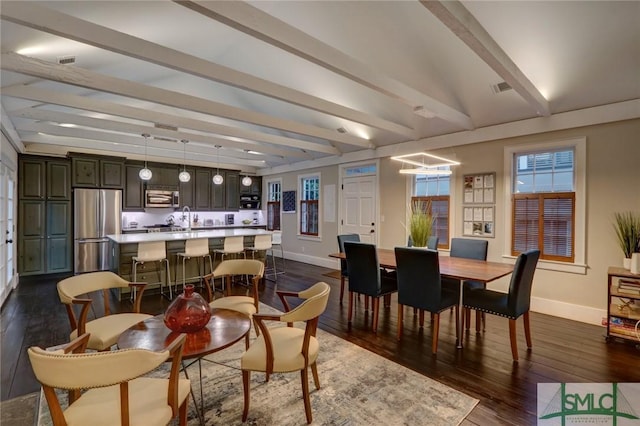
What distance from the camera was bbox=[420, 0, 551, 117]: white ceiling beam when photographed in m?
2.00

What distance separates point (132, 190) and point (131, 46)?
5261mm

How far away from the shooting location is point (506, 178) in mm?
4324

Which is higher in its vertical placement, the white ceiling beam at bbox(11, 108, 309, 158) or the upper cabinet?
the white ceiling beam at bbox(11, 108, 309, 158)

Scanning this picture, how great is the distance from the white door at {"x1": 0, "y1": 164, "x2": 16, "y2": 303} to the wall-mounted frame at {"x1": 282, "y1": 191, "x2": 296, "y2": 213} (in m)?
5.28

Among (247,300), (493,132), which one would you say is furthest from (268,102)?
(247,300)

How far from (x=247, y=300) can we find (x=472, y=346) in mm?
2265

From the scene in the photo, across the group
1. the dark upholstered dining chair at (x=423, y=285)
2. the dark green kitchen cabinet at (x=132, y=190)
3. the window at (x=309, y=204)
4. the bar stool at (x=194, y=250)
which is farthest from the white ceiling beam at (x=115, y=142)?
the dark upholstered dining chair at (x=423, y=285)

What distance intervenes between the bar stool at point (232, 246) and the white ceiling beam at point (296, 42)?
11.3ft

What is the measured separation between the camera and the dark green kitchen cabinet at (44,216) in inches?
226

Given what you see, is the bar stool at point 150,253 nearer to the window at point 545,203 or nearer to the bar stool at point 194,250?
the bar stool at point 194,250

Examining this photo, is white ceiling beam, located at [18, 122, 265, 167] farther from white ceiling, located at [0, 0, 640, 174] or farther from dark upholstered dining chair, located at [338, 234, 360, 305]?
dark upholstered dining chair, located at [338, 234, 360, 305]

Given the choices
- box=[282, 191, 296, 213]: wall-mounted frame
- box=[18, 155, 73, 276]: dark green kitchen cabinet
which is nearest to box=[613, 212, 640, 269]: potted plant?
box=[282, 191, 296, 213]: wall-mounted frame

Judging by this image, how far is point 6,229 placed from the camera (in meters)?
4.48

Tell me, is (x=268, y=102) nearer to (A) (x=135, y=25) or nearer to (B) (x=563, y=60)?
(A) (x=135, y=25)
